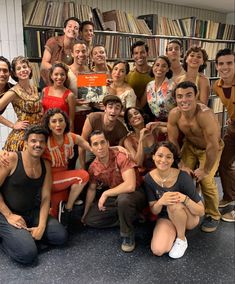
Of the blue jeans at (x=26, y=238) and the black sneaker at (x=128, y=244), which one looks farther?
the black sneaker at (x=128, y=244)

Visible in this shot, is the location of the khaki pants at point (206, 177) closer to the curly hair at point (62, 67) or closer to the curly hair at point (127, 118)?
the curly hair at point (127, 118)

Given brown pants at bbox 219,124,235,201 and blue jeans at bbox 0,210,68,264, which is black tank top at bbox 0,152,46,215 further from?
brown pants at bbox 219,124,235,201

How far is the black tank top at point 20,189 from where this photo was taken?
6.64ft

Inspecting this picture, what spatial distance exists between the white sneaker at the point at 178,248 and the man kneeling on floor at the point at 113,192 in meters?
0.27

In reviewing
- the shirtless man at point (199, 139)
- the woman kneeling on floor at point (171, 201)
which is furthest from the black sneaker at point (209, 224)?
the woman kneeling on floor at point (171, 201)

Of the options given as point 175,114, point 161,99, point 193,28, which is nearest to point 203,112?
point 175,114

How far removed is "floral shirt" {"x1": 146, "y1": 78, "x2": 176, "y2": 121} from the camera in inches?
97.6

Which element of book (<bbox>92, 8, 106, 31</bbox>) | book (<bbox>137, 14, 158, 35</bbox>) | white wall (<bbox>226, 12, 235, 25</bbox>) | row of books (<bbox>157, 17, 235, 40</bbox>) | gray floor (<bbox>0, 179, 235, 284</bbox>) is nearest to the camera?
gray floor (<bbox>0, 179, 235, 284</bbox>)

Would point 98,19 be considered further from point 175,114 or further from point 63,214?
point 63,214

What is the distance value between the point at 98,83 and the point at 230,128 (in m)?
1.14

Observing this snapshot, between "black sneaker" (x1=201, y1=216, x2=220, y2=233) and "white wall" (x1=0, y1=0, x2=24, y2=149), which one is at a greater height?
"white wall" (x1=0, y1=0, x2=24, y2=149)

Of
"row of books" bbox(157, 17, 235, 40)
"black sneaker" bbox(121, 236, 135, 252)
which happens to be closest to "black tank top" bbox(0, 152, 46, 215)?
"black sneaker" bbox(121, 236, 135, 252)

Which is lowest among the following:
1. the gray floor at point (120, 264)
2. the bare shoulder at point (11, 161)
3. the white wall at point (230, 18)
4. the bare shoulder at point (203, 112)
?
the gray floor at point (120, 264)

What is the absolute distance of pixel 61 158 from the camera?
7.41ft
